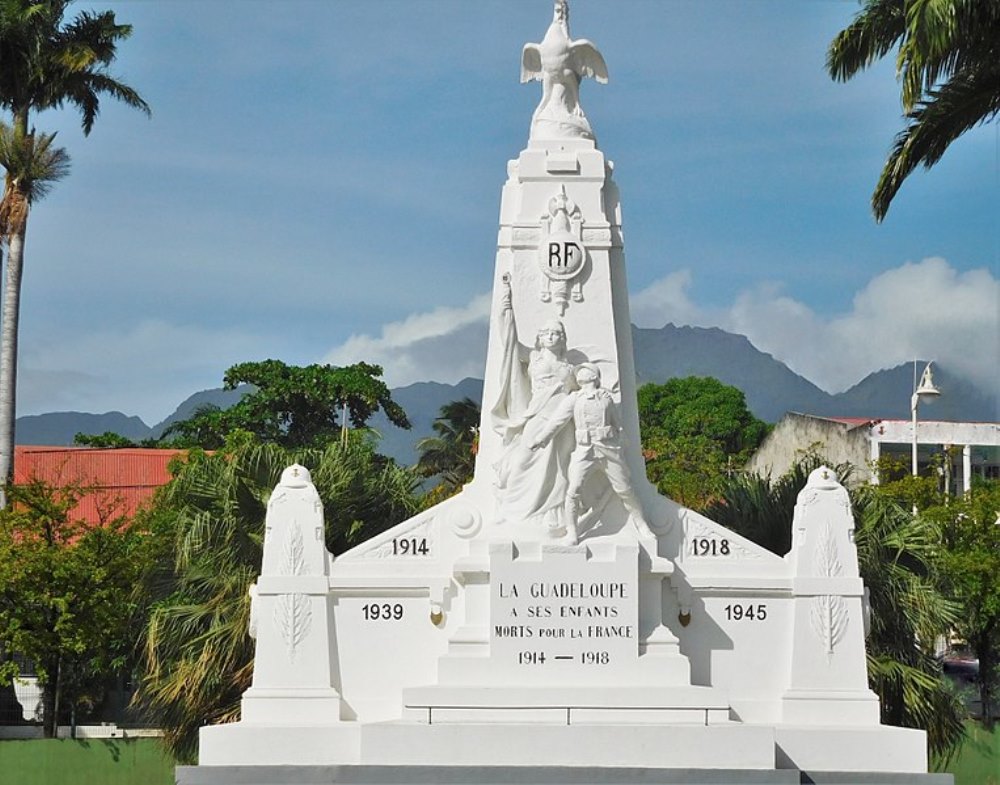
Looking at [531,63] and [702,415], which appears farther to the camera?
[702,415]

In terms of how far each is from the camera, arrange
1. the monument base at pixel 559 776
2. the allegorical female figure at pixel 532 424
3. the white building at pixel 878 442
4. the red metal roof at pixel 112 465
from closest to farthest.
→ 1. the monument base at pixel 559 776
2. the allegorical female figure at pixel 532 424
3. the red metal roof at pixel 112 465
4. the white building at pixel 878 442

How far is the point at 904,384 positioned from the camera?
19562 centimetres

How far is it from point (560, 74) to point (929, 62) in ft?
17.9

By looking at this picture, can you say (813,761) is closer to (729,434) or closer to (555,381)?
(555,381)

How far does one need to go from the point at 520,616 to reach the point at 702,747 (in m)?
2.55

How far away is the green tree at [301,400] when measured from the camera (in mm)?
60000

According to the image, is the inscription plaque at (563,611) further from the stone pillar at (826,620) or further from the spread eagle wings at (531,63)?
the spread eagle wings at (531,63)

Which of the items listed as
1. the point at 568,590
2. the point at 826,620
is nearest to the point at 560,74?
the point at 568,590

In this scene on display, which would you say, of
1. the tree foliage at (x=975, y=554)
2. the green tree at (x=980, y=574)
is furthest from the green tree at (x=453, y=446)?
the green tree at (x=980, y=574)

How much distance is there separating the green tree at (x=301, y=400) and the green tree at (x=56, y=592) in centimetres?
2759

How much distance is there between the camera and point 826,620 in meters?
21.1

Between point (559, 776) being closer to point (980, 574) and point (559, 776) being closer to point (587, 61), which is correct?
point (587, 61)

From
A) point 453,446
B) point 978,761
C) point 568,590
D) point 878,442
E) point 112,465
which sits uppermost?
point 878,442

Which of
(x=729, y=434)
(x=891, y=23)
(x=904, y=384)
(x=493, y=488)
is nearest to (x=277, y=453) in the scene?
(x=493, y=488)
